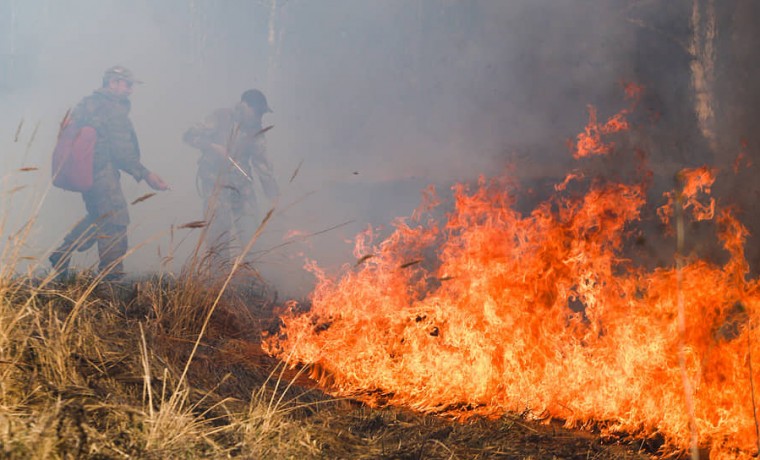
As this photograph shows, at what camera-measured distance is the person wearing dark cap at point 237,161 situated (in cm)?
952

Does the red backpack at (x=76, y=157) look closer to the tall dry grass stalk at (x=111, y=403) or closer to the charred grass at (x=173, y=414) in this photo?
the charred grass at (x=173, y=414)

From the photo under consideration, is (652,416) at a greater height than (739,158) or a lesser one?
lesser

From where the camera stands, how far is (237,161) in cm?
962

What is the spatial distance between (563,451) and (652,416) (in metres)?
0.75

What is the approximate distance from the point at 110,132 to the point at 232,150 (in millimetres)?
1708

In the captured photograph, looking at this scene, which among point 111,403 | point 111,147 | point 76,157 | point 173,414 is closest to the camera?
point 173,414

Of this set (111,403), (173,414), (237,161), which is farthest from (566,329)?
(237,161)

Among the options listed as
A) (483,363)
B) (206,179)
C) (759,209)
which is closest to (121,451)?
(483,363)

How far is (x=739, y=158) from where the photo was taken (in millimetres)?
4852

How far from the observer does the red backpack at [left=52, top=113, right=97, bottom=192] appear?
835 centimetres

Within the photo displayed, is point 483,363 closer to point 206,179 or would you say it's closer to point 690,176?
point 690,176

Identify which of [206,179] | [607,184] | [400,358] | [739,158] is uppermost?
[739,158]

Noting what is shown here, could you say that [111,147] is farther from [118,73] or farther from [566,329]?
[566,329]

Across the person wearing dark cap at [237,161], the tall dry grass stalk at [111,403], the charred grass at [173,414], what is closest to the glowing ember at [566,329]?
the charred grass at [173,414]
